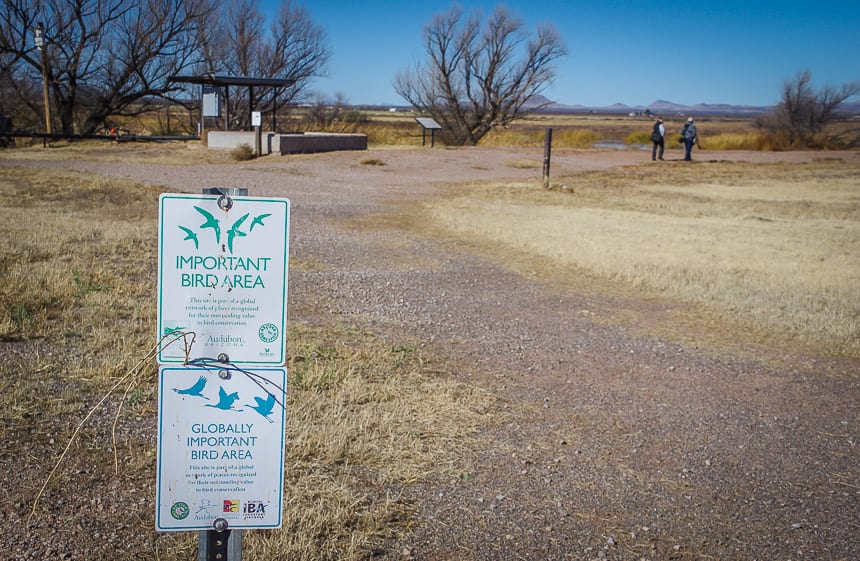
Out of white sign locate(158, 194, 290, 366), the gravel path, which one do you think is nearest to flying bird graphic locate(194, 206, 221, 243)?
white sign locate(158, 194, 290, 366)

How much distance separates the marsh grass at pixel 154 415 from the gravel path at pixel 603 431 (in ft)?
0.76

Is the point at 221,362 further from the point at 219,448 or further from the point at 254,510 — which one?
the point at 254,510

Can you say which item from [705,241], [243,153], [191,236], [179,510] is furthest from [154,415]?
[243,153]

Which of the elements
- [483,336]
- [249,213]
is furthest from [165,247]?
[483,336]

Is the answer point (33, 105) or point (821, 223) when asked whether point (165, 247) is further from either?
point (33, 105)

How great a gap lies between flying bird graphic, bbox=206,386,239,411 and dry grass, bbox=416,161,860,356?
605 cm

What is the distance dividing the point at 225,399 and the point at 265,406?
0.36 feet

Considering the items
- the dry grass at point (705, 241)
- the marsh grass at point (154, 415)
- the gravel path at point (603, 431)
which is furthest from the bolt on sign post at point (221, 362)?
the dry grass at point (705, 241)

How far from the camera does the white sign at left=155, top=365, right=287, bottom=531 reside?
2.23m

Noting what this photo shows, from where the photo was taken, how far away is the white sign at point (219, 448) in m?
2.23

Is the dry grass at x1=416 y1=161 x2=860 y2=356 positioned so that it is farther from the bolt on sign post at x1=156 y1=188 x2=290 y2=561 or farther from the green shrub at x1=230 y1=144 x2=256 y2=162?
the green shrub at x1=230 y1=144 x2=256 y2=162

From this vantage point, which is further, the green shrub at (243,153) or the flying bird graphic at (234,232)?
the green shrub at (243,153)

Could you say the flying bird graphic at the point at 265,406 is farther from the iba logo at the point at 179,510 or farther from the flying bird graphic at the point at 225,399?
the iba logo at the point at 179,510

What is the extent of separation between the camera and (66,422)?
14.1 feet
